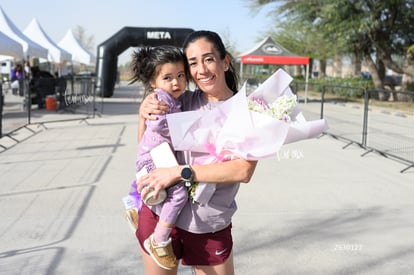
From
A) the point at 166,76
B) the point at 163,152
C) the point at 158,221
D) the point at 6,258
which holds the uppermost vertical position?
the point at 166,76

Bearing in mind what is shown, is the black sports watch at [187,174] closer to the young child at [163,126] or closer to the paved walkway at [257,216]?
the young child at [163,126]

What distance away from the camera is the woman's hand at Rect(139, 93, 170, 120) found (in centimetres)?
186

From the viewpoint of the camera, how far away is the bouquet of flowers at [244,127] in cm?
170

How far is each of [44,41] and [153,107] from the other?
2065cm

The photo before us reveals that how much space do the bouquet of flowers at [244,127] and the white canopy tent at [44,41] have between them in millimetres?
19808

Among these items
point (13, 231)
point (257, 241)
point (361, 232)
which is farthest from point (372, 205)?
point (13, 231)

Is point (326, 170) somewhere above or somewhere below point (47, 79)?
below

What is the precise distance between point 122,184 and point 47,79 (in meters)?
12.5

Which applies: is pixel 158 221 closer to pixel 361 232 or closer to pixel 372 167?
pixel 361 232

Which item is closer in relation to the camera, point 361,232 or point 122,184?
point 361,232

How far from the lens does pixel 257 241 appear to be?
4.34 m

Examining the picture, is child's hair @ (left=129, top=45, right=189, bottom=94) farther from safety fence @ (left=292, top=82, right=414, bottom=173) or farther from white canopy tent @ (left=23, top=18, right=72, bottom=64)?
white canopy tent @ (left=23, top=18, right=72, bottom=64)

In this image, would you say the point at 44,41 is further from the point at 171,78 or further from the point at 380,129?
the point at 171,78

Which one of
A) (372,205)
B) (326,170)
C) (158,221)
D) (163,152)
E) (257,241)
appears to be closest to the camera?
(163,152)
